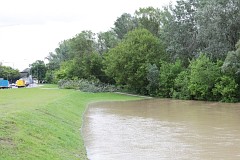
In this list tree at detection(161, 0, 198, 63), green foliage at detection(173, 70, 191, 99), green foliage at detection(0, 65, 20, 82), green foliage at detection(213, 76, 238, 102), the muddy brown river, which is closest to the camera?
the muddy brown river

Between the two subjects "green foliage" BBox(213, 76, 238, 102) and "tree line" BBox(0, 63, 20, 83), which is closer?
"green foliage" BBox(213, 76, 238, 102)

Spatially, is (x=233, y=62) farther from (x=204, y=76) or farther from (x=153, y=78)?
(x=153, y=78)

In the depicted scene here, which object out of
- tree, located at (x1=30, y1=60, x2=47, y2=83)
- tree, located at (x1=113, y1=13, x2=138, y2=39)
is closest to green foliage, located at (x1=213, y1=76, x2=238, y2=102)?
tree, located at (x1=113, y1=13, x2=138, y2=39)

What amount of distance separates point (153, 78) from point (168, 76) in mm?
2622

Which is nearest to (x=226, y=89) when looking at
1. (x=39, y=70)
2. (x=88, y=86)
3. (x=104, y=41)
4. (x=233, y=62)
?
(x=233, y=62)

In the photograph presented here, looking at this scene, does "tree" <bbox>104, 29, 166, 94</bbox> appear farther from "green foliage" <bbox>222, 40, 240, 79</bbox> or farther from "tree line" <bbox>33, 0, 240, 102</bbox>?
"green foliage" <bbox>222, 40, 240, 79</bbox>

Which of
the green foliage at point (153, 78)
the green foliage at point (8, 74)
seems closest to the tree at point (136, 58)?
the green foliage at point (153, 78)

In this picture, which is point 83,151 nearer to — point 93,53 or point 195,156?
point 195,156

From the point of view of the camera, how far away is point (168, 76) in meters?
54.5

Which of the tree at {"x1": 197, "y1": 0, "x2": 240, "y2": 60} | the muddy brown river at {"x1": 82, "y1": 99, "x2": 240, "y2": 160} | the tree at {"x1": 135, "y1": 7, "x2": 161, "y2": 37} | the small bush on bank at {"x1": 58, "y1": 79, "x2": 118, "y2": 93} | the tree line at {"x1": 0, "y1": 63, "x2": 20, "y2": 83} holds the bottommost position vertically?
the muddy brown river at {"x1": 82, "y1": 99, "x2": 240, "y2": 160}

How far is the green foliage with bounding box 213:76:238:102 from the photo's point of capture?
44.7 meters

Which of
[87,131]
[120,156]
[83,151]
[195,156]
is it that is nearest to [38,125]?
Answer: [83,151]

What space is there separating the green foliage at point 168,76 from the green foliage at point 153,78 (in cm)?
74

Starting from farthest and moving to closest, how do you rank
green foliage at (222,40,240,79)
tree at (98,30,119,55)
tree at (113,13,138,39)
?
tree at (113,13,138,39) < tree at (98,30,119,55) < green foliage at (222,40,240,79)
